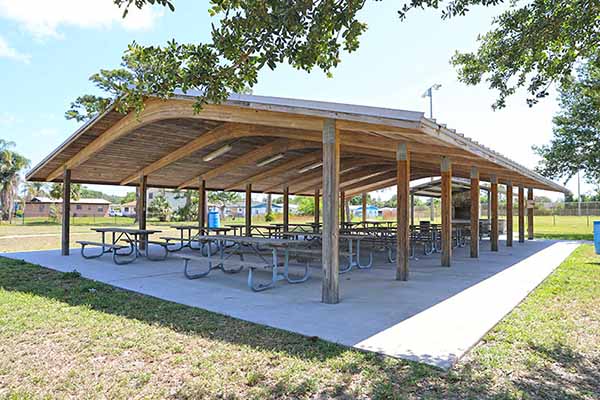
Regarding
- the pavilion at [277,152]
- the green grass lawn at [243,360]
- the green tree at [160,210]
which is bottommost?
the green grass lawn at [243,360]

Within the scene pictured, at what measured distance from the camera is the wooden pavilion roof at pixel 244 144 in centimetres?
492

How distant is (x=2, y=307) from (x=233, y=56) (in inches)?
162

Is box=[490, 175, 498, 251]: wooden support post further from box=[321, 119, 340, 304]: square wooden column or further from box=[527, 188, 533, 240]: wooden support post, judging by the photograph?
box=[321, 119, 340, 304]: square wooden column

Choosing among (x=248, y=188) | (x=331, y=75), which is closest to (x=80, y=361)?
(x=331, y=75)

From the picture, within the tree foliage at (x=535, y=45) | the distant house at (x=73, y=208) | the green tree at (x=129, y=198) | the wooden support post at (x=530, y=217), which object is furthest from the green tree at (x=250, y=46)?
the green tree at (x=129, y=198)

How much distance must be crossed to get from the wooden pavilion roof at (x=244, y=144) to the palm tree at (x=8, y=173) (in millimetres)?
27506

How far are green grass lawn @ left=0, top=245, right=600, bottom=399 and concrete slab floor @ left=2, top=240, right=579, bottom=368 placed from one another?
0.20m

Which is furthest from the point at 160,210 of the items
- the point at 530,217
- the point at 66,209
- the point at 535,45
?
the point at 535,45

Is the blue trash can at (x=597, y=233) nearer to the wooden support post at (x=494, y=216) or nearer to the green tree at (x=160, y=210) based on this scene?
the wooden support post at (x=494, y=216)

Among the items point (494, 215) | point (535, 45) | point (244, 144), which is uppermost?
point (535, 45)

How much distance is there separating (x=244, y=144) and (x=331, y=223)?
4906mm

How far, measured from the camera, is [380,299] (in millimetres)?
5148

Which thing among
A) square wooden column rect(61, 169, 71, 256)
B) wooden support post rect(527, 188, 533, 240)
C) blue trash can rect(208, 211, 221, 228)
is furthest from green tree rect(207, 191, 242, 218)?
square wooden column rect(61, 169, 71, 256)

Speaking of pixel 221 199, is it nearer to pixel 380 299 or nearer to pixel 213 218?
pixel 213 218
